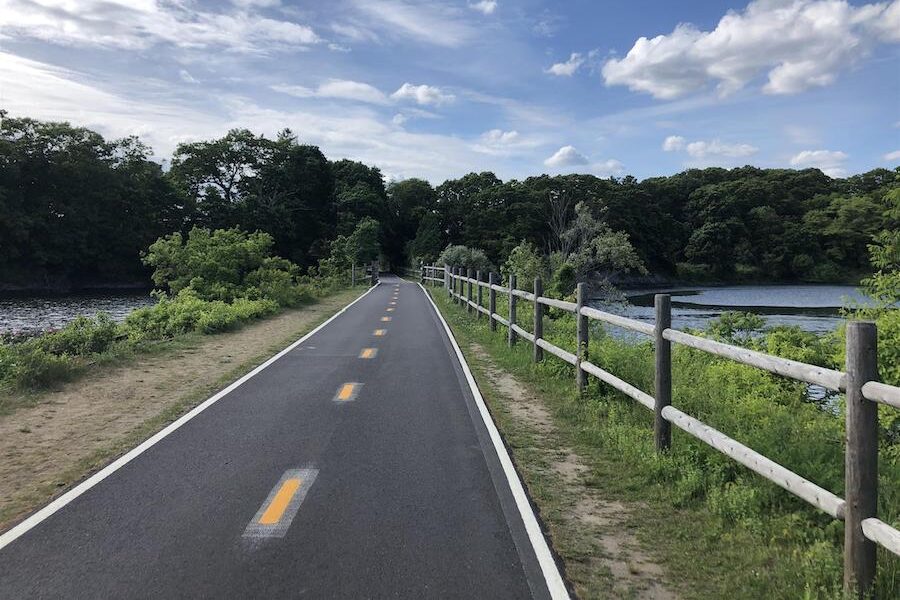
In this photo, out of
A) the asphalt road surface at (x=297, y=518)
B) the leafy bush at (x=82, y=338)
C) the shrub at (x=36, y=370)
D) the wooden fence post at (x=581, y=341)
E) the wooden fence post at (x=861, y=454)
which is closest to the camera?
the wooden fence post at (x=861, y=454)

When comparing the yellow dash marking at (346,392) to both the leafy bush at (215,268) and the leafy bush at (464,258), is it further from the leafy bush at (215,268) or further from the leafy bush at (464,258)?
the leafy bush at (464,258)

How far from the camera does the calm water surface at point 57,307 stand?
38.4 meters

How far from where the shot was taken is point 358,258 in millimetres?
54719

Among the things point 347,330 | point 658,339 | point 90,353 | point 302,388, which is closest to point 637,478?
point 658,339

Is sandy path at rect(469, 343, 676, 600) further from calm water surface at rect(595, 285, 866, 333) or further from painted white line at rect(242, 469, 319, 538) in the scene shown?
calm water surface at rect(595, 285, 866, 333)

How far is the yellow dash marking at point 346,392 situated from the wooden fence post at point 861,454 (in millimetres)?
6726

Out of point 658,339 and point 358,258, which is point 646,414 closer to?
point 658,339

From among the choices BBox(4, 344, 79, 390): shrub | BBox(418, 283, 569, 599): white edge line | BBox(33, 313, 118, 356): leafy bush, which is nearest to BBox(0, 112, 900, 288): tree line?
BBox(33, 313, 118, 356): leafy bush

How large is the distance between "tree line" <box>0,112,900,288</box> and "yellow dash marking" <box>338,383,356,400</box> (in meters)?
47.5

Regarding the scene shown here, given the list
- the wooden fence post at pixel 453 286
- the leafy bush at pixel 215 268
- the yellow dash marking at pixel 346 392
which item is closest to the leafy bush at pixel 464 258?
the wooden fence post at pixel 453 286

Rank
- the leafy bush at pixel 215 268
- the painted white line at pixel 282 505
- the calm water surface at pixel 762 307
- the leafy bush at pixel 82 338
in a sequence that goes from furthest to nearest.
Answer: the calm water surface at pixel 762 307 < the leafy bush at pixel 215 268 < the leafy bush at pixel 82 338 < the painted white line at pixel 282 505

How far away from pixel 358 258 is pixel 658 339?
4946 cm

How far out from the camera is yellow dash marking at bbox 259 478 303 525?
4.81 metres

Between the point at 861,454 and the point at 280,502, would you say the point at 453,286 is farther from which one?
the point at 861,454
